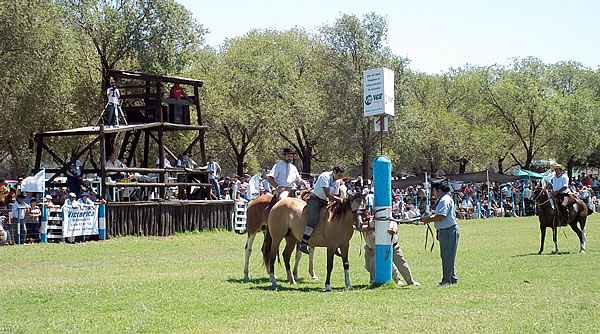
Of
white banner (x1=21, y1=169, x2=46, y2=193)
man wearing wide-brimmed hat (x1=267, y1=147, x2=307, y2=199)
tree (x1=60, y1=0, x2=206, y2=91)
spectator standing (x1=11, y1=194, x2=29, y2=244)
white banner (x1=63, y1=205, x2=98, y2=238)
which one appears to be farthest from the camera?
tree (x1=60, y1=0, x2=206, y2=91)

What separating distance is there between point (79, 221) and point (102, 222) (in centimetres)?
100

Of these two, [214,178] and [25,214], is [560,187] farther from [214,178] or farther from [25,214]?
[25,214]

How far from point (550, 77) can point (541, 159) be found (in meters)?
9.02

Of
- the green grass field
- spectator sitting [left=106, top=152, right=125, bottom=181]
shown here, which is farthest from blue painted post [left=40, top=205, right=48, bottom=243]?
spectator sitting [left=106, top=152, right=125, bottom=181]

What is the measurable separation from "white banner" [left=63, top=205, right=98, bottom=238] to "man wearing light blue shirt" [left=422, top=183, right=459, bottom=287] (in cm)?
1489

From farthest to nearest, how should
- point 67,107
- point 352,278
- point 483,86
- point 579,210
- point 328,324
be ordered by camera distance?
point 483,86
point 67,107
point 579,210
point 352,278
point 328,324

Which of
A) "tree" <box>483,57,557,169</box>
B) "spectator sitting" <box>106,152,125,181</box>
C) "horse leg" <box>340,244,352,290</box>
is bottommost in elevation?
"horse leg" <box>340,244,352,290</box>

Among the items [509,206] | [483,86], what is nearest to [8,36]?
[509,206]

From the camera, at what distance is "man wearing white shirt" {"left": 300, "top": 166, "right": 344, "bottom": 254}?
13453 millimetres

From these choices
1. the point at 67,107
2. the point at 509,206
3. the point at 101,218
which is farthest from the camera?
the point at 509,206

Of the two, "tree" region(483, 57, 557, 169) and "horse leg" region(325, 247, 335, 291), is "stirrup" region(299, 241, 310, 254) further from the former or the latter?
"tree" region(483, 57, 557, 169)

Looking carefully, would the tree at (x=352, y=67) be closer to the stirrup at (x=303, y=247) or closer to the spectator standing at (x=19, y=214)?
the spectator standing at (x=19, y=214)

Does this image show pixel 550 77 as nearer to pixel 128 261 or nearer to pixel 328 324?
pixel 128 261

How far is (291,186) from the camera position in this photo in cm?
1590
